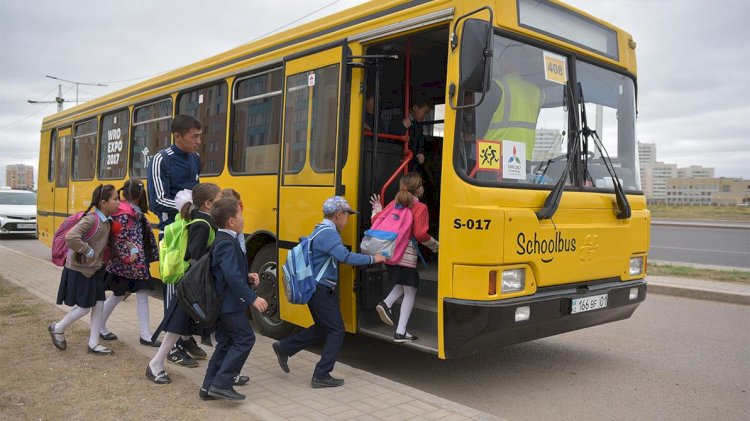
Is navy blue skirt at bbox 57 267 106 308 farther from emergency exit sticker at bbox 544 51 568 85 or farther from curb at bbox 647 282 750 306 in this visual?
curb at bbox 647 282 750 306

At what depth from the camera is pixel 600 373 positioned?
5.64 metres

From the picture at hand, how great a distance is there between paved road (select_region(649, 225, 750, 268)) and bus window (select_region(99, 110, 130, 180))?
505 inches

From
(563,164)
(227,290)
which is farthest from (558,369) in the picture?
(227,290)

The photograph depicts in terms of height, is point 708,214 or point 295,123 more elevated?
point 295,123

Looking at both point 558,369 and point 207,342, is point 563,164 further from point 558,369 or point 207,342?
point 207,342

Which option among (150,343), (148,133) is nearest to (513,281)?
(150,343)

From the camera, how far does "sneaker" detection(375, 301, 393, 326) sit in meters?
5.08

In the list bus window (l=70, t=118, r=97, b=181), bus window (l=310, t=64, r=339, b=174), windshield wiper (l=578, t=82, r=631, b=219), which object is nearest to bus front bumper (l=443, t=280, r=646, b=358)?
windshield wiper (l=578, t=82, r=631, b=219)

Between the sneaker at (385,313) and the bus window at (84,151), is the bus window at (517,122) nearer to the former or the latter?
the sneaker at (385,313)

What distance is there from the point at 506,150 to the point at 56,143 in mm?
11058

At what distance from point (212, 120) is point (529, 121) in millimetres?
4133

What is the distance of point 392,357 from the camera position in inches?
239

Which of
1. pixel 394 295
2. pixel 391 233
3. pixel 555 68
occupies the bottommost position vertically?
pixel 394 295

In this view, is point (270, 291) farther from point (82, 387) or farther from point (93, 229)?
point (82, 387)
